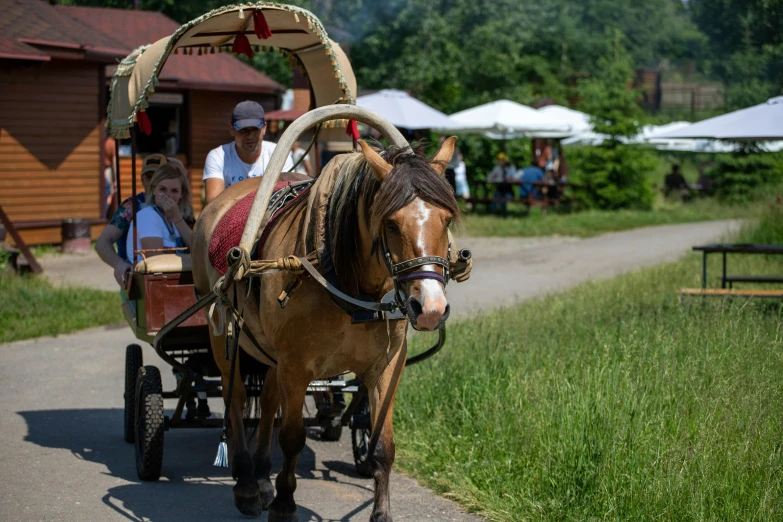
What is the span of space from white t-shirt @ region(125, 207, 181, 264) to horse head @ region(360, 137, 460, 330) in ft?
9.06

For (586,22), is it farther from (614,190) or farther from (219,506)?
(219,506)

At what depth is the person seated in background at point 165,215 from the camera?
651 cm

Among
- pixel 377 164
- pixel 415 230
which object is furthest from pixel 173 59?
pixel 415 230

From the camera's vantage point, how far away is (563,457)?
5094 mm

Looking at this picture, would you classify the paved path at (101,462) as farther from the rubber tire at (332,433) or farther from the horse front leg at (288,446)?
the horse front leg at (288,446)

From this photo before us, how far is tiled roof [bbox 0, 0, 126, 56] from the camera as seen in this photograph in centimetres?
1535

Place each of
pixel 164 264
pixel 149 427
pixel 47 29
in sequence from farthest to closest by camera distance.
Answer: pixel 47 29, pixel 164 264, pixel 149 427

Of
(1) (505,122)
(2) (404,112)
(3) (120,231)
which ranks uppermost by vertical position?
(2) (404,112)

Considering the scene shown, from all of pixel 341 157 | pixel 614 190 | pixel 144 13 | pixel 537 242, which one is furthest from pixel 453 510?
pixel 614 190

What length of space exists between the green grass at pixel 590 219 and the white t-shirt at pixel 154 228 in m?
11.6

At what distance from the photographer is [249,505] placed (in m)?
5.27

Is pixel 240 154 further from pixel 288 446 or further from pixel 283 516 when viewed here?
pixel 283 516

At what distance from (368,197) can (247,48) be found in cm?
253

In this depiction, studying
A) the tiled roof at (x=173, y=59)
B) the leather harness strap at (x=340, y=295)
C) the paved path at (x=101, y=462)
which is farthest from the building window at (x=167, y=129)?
the leather harness strap at (x=340, y=295)
